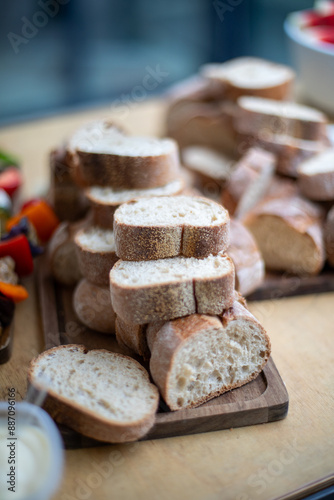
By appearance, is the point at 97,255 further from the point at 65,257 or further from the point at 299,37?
the point at 299,37

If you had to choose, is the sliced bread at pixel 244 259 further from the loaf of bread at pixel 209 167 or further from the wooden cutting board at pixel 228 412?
the loaf of bread at pixel 209 167

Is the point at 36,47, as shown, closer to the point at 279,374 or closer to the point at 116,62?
the point at 116,62

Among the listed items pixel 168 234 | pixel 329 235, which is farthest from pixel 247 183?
pixel 168 234

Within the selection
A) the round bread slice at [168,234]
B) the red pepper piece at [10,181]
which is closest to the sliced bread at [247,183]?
the round bread slice at [168,234]

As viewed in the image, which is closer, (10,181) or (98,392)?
(98,392)

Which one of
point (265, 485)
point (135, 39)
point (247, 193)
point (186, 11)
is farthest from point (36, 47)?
point (265, 485)
